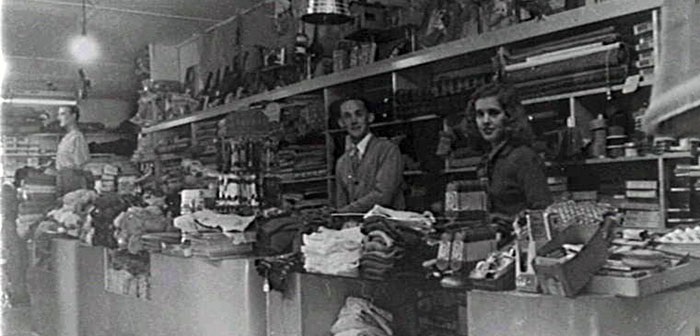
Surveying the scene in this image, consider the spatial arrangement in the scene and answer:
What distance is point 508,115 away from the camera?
5.57ft

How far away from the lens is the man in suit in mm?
1932

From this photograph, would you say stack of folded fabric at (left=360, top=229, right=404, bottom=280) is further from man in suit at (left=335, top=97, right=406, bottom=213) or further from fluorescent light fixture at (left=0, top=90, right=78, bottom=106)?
fluorescent light fixture at (left=0, top=90, right=78, bottom=106)

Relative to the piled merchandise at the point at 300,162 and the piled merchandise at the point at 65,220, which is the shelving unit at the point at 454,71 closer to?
the piled merchandise at the point at 300,162

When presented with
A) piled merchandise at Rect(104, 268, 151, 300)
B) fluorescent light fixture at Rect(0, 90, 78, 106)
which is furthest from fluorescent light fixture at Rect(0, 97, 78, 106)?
piled merchandise at Rect(104, 268, 151, 300)

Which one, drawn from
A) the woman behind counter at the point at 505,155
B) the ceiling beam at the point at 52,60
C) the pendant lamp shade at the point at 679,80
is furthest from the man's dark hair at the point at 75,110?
the pendant lamp shade at the point at 679,80

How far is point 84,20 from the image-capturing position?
171 cm

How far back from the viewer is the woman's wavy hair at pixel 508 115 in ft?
5.43

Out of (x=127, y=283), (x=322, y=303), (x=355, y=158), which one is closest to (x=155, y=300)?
(x=127, y=283)

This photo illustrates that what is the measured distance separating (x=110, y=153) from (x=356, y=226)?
0.66 metres

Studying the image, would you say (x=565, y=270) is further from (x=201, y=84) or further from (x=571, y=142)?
(x=201, y=84)

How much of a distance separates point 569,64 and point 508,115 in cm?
19

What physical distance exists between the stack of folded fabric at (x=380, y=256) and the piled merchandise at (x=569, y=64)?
28.9 inches

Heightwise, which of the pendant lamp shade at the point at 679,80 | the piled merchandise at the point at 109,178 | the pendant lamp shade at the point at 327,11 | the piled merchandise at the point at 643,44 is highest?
the pendant lamp shade at the point at 327,11

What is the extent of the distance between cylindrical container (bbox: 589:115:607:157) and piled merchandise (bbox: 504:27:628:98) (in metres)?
0.09
